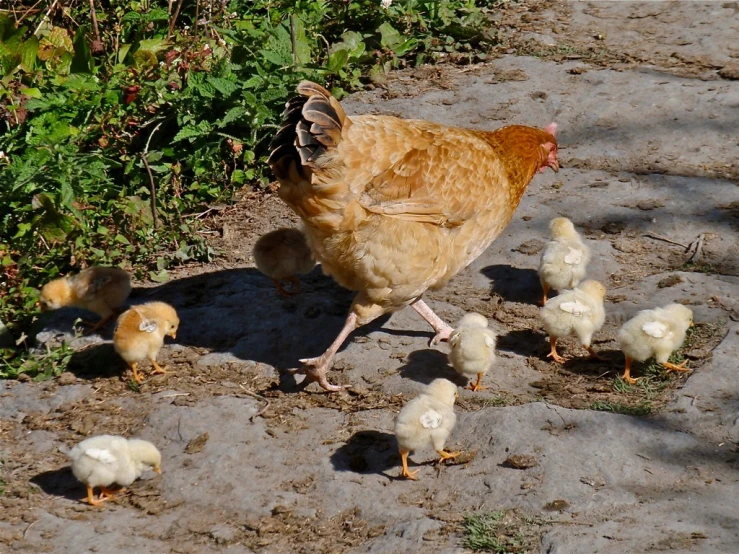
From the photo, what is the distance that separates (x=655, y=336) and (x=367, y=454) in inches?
74.8

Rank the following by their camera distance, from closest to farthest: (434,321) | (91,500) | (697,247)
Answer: (91,500) < (434,321) < (697,247)

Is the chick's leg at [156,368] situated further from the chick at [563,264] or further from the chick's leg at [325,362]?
the chick at [563,264]

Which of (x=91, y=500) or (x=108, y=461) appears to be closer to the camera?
(x=108, y=461)

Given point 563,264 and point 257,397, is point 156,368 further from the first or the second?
point 563,264

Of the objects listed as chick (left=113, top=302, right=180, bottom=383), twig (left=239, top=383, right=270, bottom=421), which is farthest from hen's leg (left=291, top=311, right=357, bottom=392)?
chick (left=113, top=302, right=180, bottom=383)

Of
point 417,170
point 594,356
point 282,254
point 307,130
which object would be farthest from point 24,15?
point 594,356

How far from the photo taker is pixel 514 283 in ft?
22.7

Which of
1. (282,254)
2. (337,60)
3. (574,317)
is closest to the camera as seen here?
(574,317)

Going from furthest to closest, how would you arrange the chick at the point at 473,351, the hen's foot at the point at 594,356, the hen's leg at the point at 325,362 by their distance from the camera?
the hen's foot at the point at 594,356, the hen's leg at the point at 325,362, the chick at the point at 473,351

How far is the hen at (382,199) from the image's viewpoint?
545 centimetres

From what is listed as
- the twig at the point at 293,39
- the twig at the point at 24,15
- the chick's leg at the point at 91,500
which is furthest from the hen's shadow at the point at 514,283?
the twig at the point at 24,15

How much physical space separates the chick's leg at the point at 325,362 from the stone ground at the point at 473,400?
9cm

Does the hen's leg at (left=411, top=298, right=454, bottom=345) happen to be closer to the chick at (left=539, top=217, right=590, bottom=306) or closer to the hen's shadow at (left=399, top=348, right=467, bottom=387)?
the hen's shadow at (left=399, top=348, right=467, bottom=387)

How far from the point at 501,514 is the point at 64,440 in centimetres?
277
